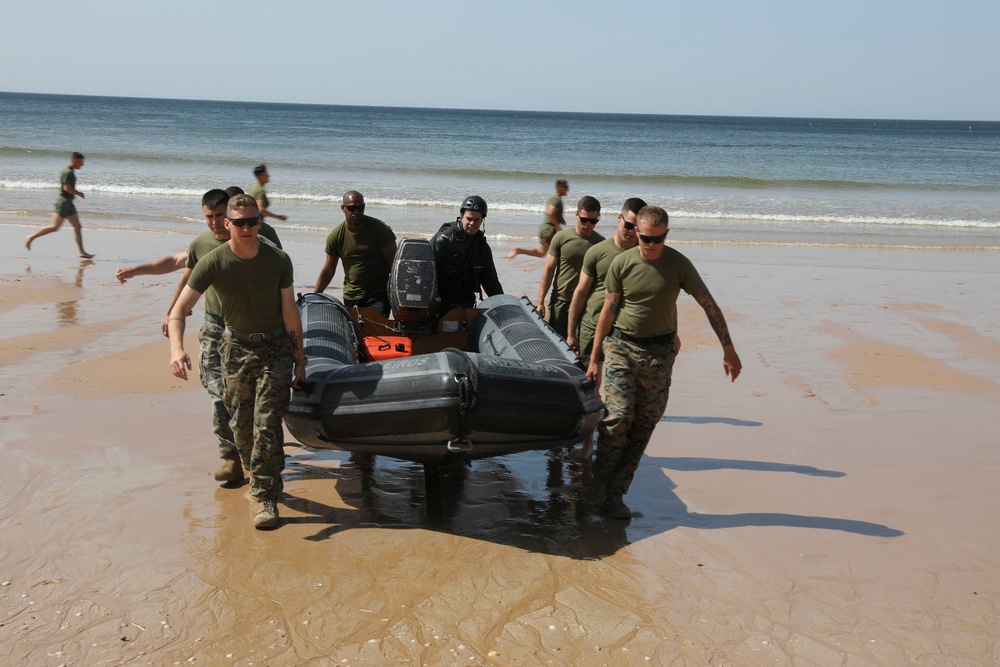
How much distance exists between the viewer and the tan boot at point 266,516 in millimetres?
4523

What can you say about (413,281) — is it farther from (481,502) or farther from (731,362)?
(731,362)

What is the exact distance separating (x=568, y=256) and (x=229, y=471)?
2507 millimetres

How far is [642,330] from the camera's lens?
15.1ft

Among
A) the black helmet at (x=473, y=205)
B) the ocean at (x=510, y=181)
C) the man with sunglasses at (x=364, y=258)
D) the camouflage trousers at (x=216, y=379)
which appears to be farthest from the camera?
the ocean at (x=510, y=181)

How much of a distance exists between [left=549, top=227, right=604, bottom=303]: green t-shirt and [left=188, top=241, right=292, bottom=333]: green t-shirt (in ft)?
7.28

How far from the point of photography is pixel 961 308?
10586 millimetres

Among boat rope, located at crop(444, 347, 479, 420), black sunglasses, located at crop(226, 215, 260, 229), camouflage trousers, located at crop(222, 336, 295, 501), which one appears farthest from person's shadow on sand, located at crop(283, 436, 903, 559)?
black sunglasses, located at crop(226, 215, 260, 229)

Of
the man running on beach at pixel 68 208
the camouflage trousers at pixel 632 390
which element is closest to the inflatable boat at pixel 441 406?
the camouflage trousers at pixel 632 390

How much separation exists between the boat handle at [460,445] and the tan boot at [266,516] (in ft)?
3.05

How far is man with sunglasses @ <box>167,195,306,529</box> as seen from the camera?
428 cm

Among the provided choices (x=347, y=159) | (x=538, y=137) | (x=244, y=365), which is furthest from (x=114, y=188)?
(x=538, y=137)

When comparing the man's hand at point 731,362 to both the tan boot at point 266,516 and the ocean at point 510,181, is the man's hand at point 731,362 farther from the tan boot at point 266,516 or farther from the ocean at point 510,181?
the ocean at point 510,181

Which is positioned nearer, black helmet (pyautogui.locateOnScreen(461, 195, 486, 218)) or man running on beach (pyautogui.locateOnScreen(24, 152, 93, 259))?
black helmet (pyautogui.locateOnScreen(461, 195, 486, 218))

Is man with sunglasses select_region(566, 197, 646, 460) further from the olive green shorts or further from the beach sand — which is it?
the olive green shorts
